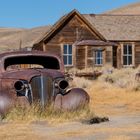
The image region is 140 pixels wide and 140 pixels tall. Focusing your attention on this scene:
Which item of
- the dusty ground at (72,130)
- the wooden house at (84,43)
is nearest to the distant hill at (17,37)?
the wooden house at (84,43)

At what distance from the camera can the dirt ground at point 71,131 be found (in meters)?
10.7

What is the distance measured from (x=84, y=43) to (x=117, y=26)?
15.7 ft

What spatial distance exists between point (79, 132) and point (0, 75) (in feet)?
12.3

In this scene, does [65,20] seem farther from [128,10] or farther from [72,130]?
[128,10]

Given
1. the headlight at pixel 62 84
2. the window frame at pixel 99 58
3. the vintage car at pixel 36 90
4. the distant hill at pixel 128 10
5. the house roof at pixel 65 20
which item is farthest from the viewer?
the distant hill at pixel 128 10

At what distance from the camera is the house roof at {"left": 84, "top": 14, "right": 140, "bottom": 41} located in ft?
150

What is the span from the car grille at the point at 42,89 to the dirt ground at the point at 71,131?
1086 mm

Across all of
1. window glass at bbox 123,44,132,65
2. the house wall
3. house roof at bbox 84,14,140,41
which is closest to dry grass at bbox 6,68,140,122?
the house wall

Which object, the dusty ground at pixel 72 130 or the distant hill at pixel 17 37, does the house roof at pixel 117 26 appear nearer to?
the dusty ground at pixel 72 130

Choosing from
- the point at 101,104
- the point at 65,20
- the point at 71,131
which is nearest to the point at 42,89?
the point at 71,131

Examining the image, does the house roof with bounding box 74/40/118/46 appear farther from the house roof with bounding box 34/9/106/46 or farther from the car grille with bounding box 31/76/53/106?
the car grille with bounding box 31/76/53/106

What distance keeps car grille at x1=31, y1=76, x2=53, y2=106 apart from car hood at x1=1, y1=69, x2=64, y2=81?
13 centimetres

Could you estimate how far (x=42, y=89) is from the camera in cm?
1405

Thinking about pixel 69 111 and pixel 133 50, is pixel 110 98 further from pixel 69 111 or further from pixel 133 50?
pixel 133 50
